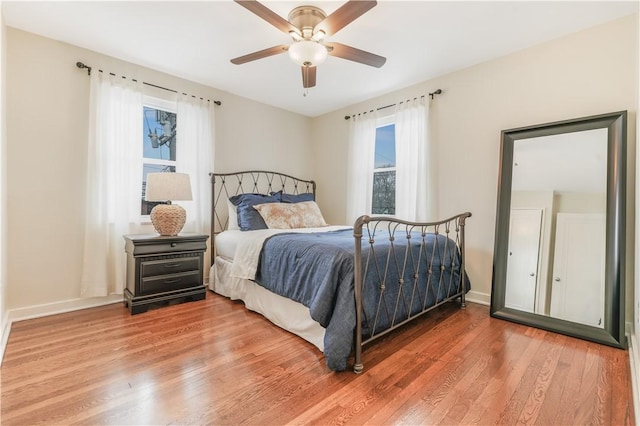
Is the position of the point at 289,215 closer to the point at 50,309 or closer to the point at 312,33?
the point at 312,33

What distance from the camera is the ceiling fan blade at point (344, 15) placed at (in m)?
1.67

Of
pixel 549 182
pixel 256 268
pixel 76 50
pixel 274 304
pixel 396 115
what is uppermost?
pixel 76 50

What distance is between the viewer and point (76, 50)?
8.89 feet

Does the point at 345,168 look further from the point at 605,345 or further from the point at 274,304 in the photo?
the point at 605,345

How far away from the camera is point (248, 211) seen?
3.33 m

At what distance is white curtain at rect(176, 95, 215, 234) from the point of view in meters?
3.32

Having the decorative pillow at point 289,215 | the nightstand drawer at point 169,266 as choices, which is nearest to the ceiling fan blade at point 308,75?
the decorative pillow at point 289,215

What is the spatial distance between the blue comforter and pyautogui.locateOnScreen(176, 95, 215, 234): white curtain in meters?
1.31

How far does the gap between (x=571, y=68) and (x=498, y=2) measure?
0.97 m

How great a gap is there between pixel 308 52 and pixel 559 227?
242 cm

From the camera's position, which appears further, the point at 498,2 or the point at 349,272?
the point at 498,2

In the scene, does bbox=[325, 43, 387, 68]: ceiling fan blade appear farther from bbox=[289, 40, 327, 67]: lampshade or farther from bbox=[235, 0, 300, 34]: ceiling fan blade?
bbox=[235, 0, 300, 34]: ceiling fan blade

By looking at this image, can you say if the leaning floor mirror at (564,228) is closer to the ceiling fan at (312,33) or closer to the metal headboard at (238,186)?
the ceiling fan at (312,33)

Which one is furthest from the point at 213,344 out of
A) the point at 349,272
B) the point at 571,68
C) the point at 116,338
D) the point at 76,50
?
the point at 571,68
